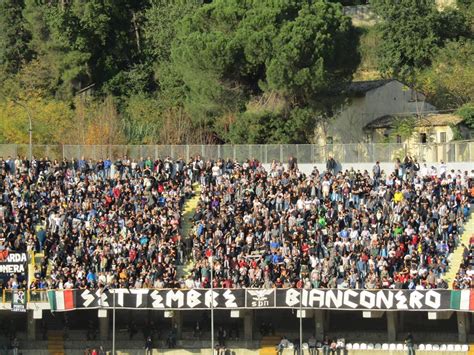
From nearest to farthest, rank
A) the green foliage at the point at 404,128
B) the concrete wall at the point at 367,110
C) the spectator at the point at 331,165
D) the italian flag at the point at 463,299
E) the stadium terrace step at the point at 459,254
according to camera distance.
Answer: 1. the italian flag at the point at 463,299
2. the stadium terrace step at the point at 459,254
3. the spectator at the point at 331,165
4. the green foliage at the point at 404,128
5. the concrete wall at the point at 367,110

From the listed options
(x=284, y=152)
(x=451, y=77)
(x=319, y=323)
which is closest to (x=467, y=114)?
(x=451, y=77)

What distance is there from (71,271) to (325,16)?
24.7 metres

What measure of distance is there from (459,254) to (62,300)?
1652 cm

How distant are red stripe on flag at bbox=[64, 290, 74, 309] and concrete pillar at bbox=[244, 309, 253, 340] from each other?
23.7 ft

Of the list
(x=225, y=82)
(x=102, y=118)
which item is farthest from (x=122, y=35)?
(x=225, y=82)

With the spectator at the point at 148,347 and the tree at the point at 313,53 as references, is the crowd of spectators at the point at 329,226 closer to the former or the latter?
the spectator at the point at 148,347

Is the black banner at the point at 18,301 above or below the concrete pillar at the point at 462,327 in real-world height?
above

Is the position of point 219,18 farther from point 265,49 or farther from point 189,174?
point 189,174

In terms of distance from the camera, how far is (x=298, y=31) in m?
71.9

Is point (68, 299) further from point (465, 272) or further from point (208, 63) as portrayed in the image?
point (208, 63)

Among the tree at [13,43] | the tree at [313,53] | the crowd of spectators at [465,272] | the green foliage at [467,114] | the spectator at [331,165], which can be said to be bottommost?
the crowd of spectators at [465,272]

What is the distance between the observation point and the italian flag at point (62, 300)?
2153 inches

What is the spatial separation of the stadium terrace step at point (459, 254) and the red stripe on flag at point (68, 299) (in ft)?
49.6

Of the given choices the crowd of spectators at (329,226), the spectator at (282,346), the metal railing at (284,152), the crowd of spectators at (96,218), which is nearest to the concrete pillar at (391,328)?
the crowd of spectators at (329,226)
